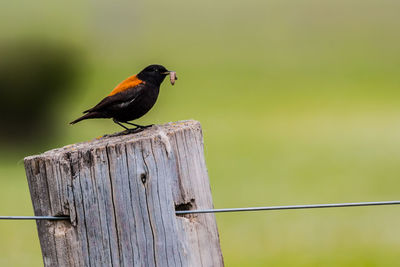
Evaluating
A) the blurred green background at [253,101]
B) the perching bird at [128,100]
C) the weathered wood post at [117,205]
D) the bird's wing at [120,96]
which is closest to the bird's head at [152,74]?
the perching bird at [128,100]

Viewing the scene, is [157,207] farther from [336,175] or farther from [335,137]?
[335,137]

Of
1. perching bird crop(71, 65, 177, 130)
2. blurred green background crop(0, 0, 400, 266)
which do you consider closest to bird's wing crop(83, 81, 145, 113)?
perching bird crop(71, 65, 177, 130)

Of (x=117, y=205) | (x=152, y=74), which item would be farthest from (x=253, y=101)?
(x=117, y=205)

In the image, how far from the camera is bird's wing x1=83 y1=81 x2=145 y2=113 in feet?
14.5

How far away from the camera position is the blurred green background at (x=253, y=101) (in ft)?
51.0

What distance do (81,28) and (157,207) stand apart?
48503 millimetres

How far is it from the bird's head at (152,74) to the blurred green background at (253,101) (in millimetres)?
8095

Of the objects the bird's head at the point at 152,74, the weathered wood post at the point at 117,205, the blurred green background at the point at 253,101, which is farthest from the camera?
the blurred green background at the point at 253,101

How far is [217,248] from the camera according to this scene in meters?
3.12

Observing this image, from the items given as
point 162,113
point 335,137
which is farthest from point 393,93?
point 162,113

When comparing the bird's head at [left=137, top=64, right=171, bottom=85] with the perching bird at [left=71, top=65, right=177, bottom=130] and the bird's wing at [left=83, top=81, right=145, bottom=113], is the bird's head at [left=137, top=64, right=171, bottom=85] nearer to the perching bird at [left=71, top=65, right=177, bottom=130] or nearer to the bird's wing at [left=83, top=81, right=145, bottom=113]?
the perching bird at [left=71, top=65, right=177, bottom=130]

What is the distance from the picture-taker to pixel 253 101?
39344 mm

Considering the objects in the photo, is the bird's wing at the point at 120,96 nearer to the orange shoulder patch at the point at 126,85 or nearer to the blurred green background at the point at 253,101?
the orange shoulder patch at the point at 126,85

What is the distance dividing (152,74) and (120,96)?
1.22 ft
